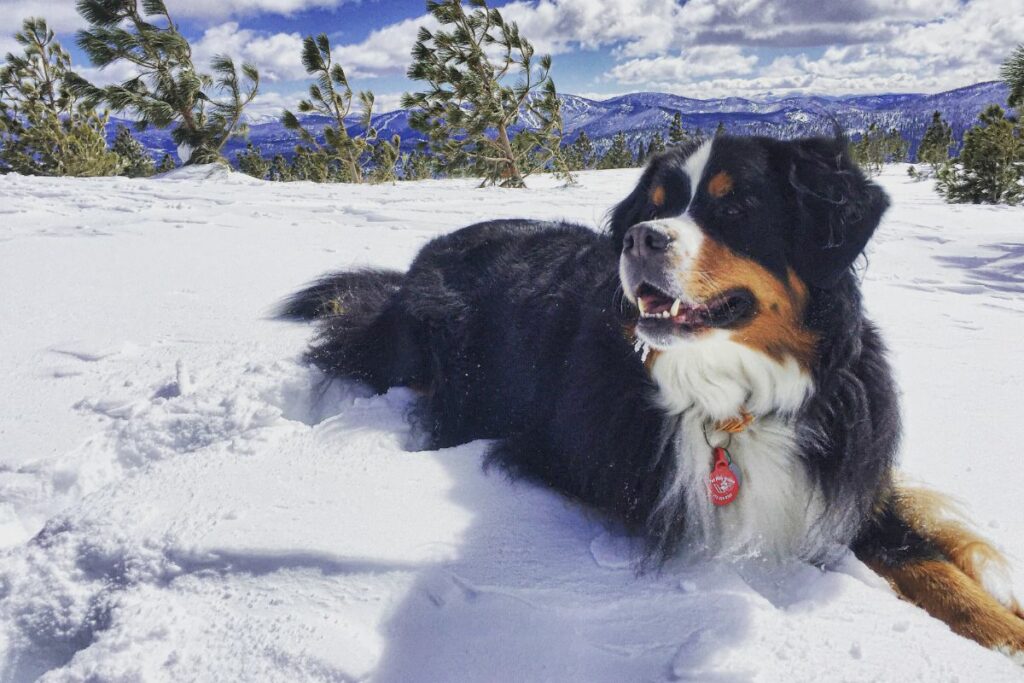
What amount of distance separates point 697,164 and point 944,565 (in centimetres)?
152

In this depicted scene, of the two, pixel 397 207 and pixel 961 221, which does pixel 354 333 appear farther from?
pixel 961 221

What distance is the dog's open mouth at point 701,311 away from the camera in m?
2.02

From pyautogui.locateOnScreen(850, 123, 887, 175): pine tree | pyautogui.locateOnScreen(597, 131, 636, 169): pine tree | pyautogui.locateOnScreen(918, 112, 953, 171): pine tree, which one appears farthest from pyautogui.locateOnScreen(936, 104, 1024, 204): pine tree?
pyautogui.locateOnScreen(597, 131, 636, 169): pine tree

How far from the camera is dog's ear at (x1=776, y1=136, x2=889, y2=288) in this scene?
205cm

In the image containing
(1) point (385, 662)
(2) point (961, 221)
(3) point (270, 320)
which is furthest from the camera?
(2) point (961, 221)

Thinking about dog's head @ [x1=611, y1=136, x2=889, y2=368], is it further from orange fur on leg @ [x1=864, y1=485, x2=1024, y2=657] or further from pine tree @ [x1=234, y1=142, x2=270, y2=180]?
pine tree @ [x1=234, y1=142, x2=270, y2=180]

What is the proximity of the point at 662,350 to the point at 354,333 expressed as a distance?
217 centimetres

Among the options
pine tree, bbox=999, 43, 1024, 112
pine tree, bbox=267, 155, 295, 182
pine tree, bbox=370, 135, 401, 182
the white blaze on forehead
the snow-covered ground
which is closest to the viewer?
the snow-covered ground

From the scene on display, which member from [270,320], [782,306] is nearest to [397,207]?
[270,320]

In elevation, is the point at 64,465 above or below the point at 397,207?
below

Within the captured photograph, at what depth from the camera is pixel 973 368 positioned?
11.9ft

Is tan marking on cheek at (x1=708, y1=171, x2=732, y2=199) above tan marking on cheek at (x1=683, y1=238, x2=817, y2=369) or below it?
above

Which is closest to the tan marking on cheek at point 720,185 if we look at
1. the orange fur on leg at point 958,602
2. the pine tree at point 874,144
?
the orange fur on leg at point 958,602

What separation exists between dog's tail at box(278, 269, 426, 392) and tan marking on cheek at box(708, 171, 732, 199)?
1.89 m
